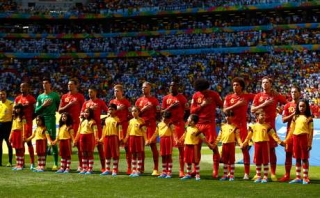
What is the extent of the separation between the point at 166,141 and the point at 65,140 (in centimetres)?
271

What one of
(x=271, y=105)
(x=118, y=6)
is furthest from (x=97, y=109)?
(x=118, y=6)

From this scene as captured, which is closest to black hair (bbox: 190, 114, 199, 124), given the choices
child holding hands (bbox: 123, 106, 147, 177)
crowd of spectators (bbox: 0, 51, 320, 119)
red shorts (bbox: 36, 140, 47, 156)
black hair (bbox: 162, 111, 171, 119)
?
black hair (bbox: 162, 111, 171, 119)

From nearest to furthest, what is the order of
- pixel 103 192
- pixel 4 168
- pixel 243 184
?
pixel 103 192, pixel 243 184, pixel 4 168

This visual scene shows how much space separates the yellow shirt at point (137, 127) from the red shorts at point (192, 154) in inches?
52.4

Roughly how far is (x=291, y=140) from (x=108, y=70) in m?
41.2

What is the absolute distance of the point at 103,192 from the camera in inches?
502

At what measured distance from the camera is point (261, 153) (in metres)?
14.6

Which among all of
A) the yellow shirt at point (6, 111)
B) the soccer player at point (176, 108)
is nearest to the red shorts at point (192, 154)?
the soccer player at point (176, 108)

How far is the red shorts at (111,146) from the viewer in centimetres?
1587

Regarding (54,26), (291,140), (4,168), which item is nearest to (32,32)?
(54,26)

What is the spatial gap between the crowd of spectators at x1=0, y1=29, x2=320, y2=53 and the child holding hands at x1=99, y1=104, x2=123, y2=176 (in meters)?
37.2

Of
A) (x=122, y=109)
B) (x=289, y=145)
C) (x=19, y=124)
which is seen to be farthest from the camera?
(x=19, y=124)

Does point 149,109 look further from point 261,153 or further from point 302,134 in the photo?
point 302,134

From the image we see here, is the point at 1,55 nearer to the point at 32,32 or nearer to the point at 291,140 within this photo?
the point at 32,32
